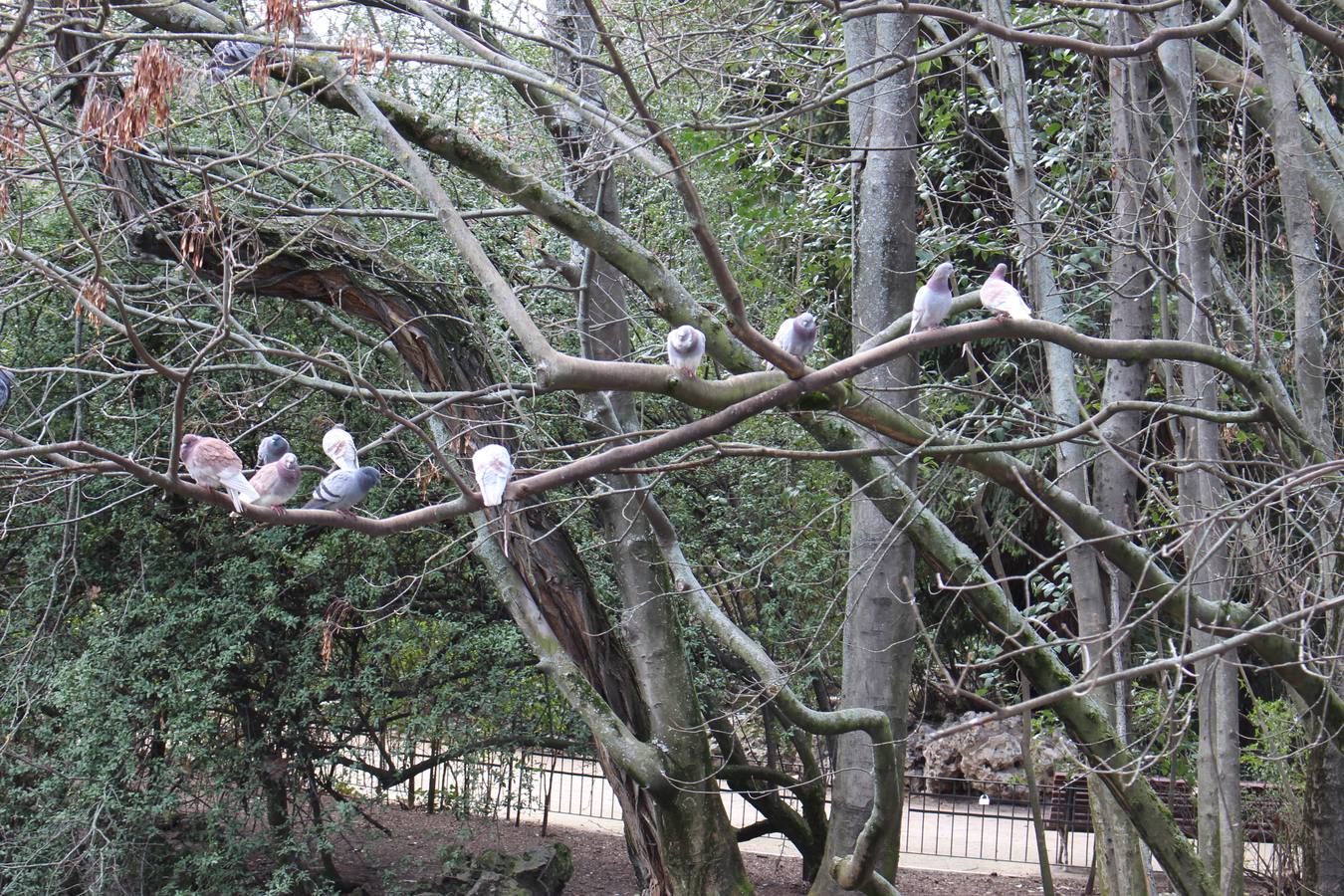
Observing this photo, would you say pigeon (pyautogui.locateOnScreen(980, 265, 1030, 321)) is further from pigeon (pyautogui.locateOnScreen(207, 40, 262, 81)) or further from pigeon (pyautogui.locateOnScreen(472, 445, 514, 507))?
pigeon (pyautogui.locateOnScreen(207, 40, 262, 81))

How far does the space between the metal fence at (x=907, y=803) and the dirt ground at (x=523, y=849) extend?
0.59ft

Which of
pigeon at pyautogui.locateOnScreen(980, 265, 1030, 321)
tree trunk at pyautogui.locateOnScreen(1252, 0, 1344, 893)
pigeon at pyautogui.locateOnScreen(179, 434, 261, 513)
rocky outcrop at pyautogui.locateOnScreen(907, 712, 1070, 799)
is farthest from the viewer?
rocky outcrop at pyautogui.locateOnScreen(907, 712, 1070, 799)

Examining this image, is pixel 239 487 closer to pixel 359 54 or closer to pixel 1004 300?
pixel 359 54

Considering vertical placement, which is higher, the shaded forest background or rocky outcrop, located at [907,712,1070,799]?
the shaded forest background

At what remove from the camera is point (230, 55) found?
408 centimetres

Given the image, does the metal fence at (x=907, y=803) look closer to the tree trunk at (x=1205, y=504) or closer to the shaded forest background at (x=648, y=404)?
the shaded forest background at (x=648, y=404)

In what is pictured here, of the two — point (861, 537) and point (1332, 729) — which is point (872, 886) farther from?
point (1332, 729)

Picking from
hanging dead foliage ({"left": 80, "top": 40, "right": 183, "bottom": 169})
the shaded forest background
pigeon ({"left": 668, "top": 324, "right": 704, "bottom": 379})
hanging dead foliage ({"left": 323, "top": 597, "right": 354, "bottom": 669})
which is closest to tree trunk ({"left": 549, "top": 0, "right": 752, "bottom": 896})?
the shaded forest background

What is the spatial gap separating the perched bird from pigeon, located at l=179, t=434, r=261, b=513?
0.57 feet

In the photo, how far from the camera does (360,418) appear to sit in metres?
6.80

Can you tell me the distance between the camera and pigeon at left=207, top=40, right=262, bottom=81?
4.05 m

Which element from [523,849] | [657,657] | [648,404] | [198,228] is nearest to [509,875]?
[523,849]

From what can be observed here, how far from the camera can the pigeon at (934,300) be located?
3221 mm

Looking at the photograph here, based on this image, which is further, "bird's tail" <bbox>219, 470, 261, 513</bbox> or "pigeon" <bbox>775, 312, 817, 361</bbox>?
"pigeon" <bbox>775, 312, 817, 361</bbox>
